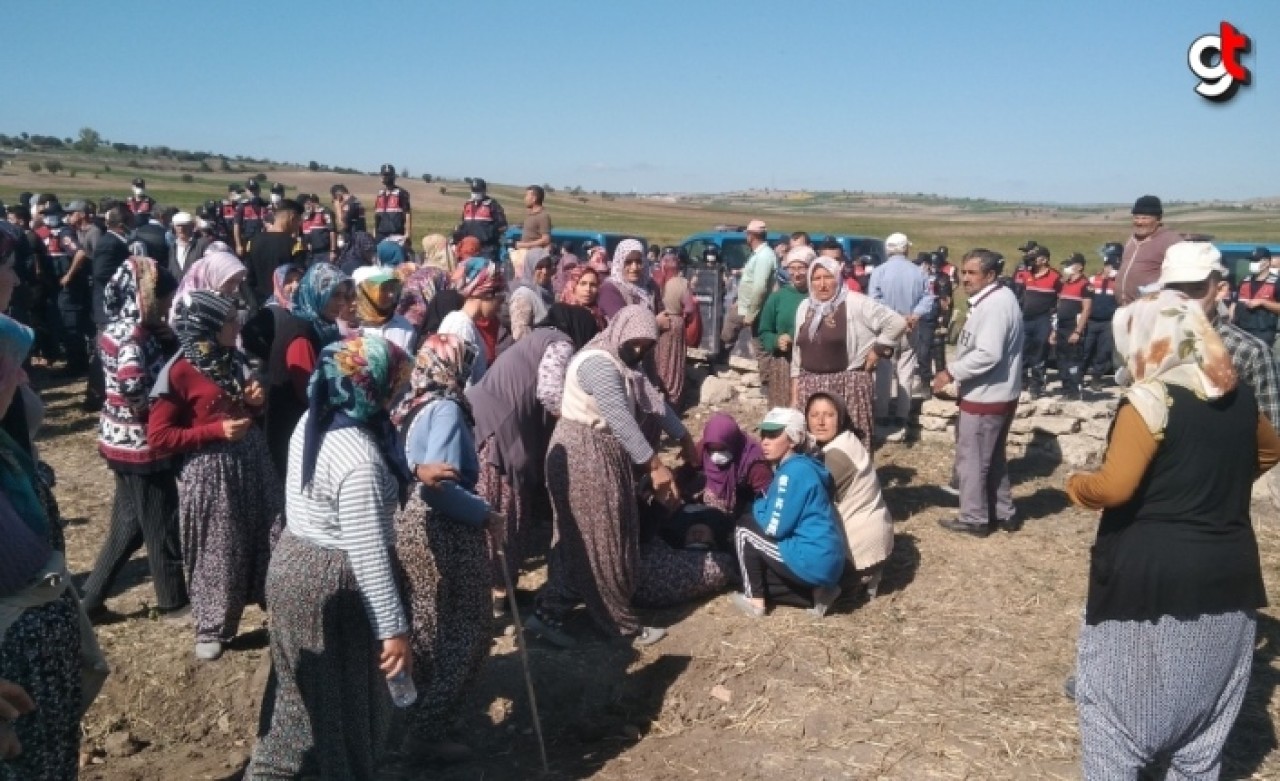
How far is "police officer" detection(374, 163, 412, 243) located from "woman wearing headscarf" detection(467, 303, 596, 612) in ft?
28.0

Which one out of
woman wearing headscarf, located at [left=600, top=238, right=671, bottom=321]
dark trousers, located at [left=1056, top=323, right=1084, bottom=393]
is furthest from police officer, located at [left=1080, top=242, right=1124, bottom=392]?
woman wearing headscarf, located at [left=600, top=238, right=671, bottom=321]

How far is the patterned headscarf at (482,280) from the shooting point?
5.76 metres

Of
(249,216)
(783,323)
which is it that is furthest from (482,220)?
(783,323)

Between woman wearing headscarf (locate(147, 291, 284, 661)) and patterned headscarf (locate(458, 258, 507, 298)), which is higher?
patterned headscarf (locate(458, 258, 507, 298))

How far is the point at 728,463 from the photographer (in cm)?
621

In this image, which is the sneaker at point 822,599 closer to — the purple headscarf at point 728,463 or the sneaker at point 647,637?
the sneaker at point 647,637

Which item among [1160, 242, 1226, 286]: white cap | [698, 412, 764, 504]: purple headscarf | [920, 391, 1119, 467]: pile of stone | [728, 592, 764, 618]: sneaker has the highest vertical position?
[1160, 242, 1226, 286]: white cap

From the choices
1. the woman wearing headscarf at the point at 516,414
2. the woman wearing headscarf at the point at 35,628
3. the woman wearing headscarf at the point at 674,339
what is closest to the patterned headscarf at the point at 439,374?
the woman wearing headscarf at the point at 516,414

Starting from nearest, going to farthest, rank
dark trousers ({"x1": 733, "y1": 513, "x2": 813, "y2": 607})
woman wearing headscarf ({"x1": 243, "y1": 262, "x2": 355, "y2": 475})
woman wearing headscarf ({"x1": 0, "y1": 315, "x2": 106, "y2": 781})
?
woman wearing headscarf ({"x1": 0, "y1": 315, "x2": 106, "y2": 781})
woman wearing headscarf ({"x1": 243, "y1": 262, "x2": 355, "y2": 475})
dark trousers ({"x1": 733, "y1": 513, "x2": 813, "y2": 607})

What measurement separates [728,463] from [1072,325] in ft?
27.2

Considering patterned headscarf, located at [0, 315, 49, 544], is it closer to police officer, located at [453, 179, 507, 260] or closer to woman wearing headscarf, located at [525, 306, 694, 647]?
Answer: woman wearing headscarf, located at [525, 306, 694, 647]

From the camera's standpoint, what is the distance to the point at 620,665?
4938 millimetres

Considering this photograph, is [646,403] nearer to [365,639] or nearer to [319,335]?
[319,335]

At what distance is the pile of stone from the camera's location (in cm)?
869
